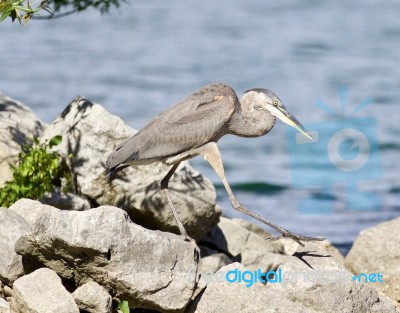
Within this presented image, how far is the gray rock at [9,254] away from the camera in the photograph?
7086mm

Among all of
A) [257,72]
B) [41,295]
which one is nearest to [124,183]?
[41,295]

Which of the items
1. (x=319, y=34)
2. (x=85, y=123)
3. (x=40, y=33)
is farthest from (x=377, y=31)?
(x=85, y=123)

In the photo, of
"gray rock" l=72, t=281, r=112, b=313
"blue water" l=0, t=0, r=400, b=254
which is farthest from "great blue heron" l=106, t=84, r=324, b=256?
"blue water" l=0, t=0, r=400, b=254

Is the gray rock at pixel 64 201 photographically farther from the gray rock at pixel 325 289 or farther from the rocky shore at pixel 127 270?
the gray rock at pixel 325 289

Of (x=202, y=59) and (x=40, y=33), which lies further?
(x=40, y=33)

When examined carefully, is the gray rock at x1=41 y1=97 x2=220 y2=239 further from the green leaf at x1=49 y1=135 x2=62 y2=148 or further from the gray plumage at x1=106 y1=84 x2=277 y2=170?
the gray plumage at x1=106 y1=84 x2=277 y2=170

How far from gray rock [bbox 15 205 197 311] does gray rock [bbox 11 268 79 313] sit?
0.19 metres

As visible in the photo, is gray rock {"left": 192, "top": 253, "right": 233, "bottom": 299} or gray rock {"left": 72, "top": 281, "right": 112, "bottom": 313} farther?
gray rock {"left": 192, "top": 253, "right": 233, "bottom": 299}

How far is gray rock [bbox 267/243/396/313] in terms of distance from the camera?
7.06 metres

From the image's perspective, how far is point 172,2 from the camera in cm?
3203

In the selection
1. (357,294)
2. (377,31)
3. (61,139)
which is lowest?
(377,31)

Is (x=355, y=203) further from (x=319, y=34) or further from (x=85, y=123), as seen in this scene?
(x=319, y=34)

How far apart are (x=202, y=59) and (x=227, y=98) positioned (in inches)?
652
